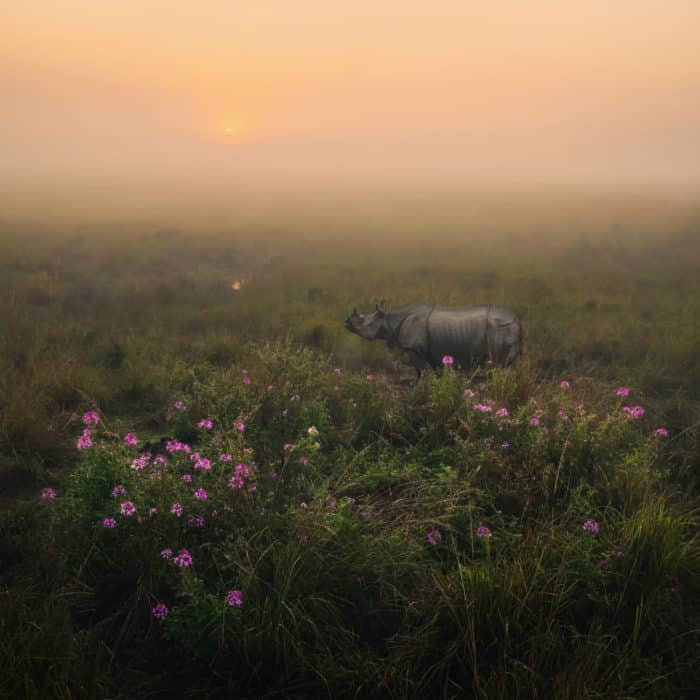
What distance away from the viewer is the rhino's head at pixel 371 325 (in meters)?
6.63

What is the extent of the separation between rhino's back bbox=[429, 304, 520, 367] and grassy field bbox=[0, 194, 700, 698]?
370 mm

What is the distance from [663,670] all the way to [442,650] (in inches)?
42.2

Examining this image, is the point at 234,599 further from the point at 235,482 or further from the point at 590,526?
the point at 590,526

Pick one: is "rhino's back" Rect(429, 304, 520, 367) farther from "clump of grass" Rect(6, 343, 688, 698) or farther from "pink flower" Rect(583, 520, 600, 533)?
"pink flower" Rect(583, 520, 600, 533)

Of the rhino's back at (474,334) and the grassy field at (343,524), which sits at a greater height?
the rhino's back at (474,334)

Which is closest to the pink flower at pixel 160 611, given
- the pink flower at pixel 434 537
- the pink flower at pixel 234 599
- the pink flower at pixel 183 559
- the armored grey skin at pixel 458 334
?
the pink flower at pixel 183 559

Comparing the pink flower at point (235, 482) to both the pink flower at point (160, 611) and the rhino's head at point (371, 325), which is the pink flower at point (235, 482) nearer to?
the pink flower at point (160, 611)

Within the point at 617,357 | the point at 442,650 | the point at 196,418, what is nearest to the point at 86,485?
the point at 196,418

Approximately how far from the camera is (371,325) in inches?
263

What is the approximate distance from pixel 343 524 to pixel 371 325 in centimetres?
414

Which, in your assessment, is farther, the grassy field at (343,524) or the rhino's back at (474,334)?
the rhino's back at (474,334)

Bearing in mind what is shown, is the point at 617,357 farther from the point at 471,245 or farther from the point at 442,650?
the point at 471,245

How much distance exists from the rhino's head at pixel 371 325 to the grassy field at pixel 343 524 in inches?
24.1

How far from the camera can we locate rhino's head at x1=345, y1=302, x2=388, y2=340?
6.63 metres
